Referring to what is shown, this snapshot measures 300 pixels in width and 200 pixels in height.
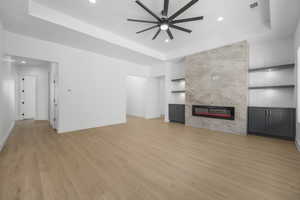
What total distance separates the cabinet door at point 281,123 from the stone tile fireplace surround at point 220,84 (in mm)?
586

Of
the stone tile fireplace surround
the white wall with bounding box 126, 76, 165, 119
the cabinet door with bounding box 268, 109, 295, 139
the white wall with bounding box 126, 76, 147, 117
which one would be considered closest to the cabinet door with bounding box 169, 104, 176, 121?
the stone tile fireplace surround

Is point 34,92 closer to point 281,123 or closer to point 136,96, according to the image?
point 136,96

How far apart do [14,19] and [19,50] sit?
0.99m

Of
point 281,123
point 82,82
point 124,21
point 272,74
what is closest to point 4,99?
point 82,82

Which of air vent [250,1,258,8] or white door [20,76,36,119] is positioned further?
white door [20,76,36,119]

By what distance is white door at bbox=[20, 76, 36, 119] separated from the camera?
251 inches

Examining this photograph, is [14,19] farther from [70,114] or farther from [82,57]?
[70,114]

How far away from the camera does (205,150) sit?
2.69m

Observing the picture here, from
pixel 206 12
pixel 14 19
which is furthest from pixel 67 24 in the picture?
pixel 206 12

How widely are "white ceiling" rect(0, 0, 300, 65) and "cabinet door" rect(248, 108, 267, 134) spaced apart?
2.24m

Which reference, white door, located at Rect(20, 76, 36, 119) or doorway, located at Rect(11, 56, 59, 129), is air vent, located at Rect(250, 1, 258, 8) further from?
white door, located at Rect(20, 76, 36, 119)

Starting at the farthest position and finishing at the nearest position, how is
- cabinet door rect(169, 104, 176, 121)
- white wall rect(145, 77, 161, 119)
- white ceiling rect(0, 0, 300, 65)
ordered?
white wall rect(145, 77, 161, 119) → cabinet door rect(169, 104, 176, 121) → white ceiling rect(0, 0, 300, 65)

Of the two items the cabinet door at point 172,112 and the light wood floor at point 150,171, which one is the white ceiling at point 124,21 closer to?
the cabinet door at point 172,112

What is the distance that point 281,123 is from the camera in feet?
10.9
